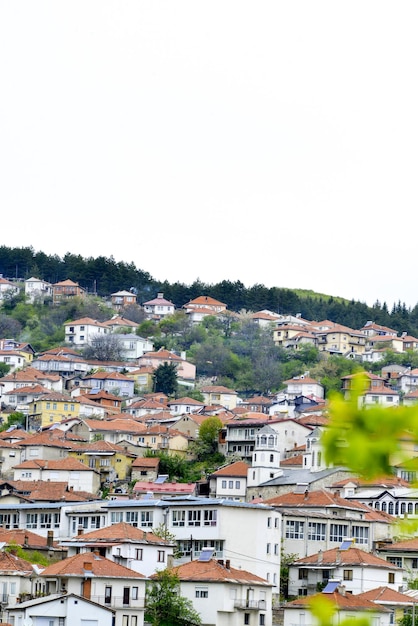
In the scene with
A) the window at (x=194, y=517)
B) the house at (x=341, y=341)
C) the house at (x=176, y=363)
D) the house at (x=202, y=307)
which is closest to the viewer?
the window at (x=194, y=517)

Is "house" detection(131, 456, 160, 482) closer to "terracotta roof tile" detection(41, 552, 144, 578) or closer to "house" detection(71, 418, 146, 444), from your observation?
"house" detection(71, 418, 146, 444)

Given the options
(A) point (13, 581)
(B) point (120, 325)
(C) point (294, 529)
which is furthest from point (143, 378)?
(A) point (13, 581)

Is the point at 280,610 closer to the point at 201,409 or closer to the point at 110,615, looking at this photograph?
the point at 110,615

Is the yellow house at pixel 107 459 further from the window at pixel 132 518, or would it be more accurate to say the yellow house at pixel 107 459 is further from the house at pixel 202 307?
the house at pixel 202 307

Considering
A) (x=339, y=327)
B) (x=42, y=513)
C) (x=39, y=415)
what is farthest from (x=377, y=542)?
(x=339, y=327)

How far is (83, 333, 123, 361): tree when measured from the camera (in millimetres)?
111688

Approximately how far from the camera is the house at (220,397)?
99562mm

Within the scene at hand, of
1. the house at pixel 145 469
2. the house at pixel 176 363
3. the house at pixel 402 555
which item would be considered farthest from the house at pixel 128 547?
the house at pixel 176 363

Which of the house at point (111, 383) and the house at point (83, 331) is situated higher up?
the house at point (83, 331)

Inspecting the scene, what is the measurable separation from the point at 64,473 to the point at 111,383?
33649mm

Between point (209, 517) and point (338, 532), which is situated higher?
point (209, 517)

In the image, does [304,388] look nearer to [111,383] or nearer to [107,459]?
[111,383]

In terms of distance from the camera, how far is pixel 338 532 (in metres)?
56.0

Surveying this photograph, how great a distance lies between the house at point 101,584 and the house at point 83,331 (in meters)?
71.7
